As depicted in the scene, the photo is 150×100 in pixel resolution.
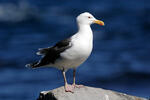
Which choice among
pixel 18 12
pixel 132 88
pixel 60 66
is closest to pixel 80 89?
pixel 60 66

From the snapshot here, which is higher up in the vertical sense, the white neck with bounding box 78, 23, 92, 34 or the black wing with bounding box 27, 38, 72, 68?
the white neck with bounding box 78, 23, 92, 34

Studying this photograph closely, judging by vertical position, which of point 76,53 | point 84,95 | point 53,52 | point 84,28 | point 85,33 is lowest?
point 84,95

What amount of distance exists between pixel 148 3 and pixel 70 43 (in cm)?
2473

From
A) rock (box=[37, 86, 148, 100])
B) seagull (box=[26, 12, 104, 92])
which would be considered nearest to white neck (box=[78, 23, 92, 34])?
seagull (box=[26, 12, 104, 92])

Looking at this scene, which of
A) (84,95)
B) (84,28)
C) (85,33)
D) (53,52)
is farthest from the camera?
(53,52)

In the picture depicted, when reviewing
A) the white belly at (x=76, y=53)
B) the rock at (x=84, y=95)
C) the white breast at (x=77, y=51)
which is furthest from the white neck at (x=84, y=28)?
the rock at (x=84, y=95)

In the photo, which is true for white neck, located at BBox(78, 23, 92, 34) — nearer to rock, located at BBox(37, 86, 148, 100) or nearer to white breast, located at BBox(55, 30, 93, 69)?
white breast, located at BBox(55, 30, 93, 69)

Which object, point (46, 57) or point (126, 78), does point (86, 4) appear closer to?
point (126, 78)

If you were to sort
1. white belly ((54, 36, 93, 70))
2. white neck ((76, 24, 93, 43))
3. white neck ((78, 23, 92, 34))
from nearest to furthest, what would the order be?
1. white belly ((54, 36, 93, 70))
2. white neck ((76, 24, 93, 43))
3. white neck ((78, 23, 92, 34))

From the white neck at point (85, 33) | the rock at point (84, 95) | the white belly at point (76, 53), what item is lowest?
the rock at point (84, 95)

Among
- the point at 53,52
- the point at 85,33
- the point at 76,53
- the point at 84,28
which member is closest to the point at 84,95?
the point at 76,53

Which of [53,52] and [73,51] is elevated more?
[53,52]

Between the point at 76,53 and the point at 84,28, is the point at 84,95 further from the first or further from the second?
the point at 84,28

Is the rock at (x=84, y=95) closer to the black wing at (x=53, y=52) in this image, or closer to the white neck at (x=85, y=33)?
the black wing at (x=53, y=52)
